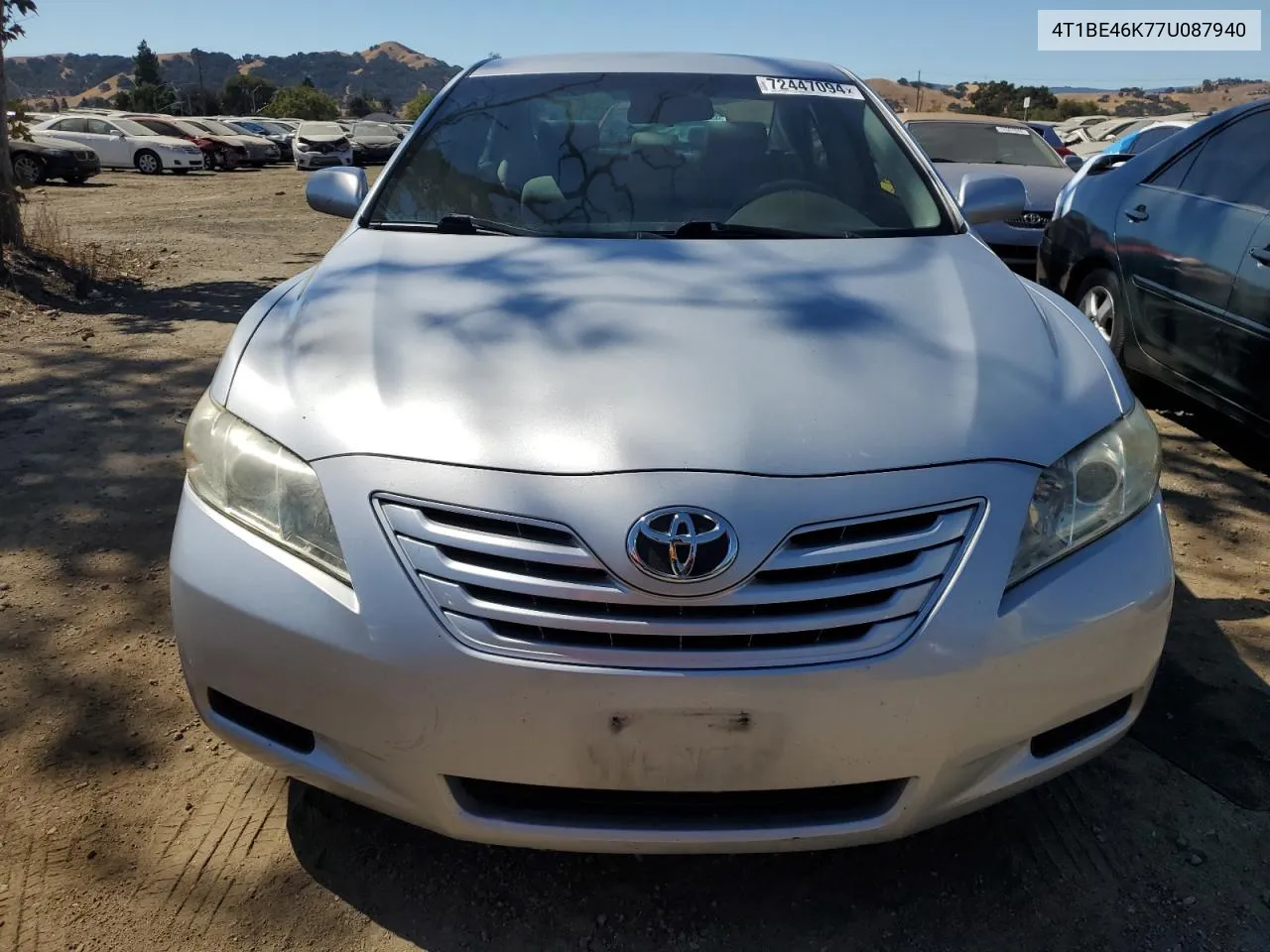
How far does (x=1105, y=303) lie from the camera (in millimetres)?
5062

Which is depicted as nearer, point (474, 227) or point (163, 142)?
point (474, 227)

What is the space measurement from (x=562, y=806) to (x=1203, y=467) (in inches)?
142

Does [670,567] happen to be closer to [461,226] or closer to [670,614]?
[670,614]

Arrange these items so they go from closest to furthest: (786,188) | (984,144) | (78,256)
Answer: (786,188)
(78,256)
(984,144)

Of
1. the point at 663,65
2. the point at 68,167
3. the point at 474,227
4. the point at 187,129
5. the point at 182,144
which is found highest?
the point at 187,129

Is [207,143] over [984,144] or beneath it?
over

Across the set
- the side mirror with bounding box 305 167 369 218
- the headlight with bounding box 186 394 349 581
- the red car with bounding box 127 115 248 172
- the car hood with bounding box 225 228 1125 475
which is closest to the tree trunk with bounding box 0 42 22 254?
the side mirror with bounding box 305 167 369 218

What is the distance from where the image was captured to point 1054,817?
7.25 feet

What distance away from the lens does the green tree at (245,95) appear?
90562 mm

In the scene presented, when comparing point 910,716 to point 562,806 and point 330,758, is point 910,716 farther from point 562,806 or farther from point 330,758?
point 330,758

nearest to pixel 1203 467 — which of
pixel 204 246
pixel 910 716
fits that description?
pixel 910 716

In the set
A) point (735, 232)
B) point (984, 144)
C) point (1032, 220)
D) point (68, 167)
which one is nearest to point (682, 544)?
point (735, 232)

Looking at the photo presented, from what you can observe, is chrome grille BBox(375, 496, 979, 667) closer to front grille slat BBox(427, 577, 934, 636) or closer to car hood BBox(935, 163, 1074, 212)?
front grille slat BBox(427, 577, 934, 636)

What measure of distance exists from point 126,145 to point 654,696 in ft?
97.7
